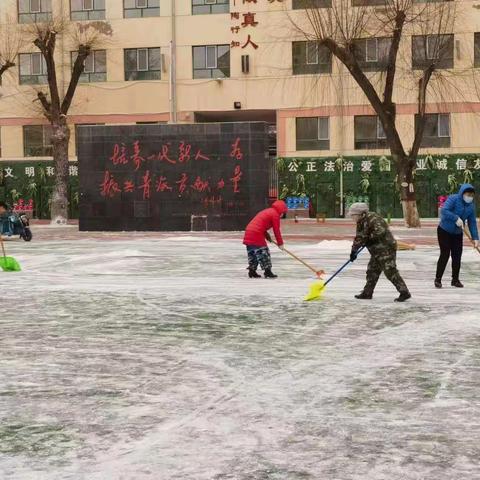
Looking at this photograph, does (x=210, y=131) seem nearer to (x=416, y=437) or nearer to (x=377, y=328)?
(x=377, y=328)

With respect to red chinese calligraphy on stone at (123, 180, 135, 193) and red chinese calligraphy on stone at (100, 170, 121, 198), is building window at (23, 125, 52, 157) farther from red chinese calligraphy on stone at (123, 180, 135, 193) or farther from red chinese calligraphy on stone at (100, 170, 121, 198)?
red chinese calligraphy on stone at (123, 180, 135, 193)

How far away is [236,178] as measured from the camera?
86.4 feet

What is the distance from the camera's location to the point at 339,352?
6.98 m

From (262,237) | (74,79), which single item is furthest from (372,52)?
(262,237)

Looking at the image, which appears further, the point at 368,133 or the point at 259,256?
the point at 368,133

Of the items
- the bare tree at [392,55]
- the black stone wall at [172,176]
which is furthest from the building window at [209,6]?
the black stone wall at [172,176]

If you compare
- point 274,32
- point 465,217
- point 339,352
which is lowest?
point 339,352

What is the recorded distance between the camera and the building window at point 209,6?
3422 centimetres

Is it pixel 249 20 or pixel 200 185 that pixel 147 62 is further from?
pixel 200 185

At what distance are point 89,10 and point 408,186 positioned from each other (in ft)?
57.5

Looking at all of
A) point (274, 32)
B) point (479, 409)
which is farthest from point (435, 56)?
point (479, 409)

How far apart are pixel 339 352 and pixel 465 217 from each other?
4.88 m

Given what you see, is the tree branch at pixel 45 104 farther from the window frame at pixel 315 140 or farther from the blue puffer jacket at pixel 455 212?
the blue puffer jacket at pixel 455 212

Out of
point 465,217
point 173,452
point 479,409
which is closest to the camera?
point 173,452
